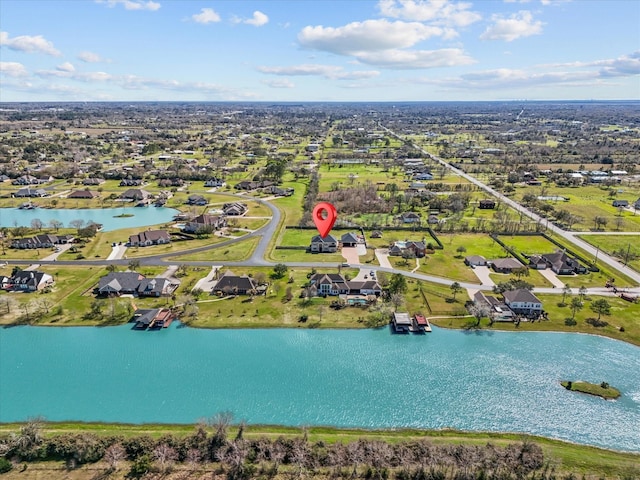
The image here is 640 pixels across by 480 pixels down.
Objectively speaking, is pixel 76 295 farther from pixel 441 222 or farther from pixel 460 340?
pixel 441 222

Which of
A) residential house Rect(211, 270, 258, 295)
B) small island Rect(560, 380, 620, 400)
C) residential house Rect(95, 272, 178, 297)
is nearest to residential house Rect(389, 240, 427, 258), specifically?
residential house Rect(211, 270, 258, 295)

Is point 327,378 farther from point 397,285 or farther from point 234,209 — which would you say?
point 234,209

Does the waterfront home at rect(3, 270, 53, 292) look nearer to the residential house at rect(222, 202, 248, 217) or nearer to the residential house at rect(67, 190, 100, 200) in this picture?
the residential house at rect(222, 202, 248, 217)

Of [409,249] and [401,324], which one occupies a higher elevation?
[409,249]

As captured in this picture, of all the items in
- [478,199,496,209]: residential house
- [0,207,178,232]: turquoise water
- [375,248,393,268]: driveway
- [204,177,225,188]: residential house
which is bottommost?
[375,248,393,268]: driveway

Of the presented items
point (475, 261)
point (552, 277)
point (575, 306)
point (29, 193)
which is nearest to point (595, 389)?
point (575, 306)

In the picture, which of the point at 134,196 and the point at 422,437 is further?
the point at 134,196
